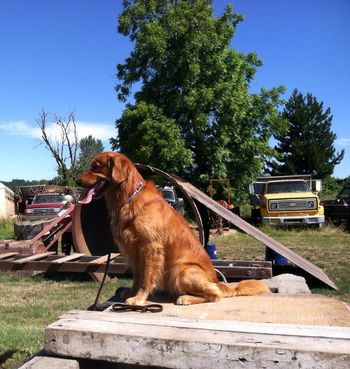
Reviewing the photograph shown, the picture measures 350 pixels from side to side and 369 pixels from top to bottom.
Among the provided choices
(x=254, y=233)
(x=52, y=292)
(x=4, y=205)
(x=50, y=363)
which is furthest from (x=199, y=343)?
(x=4, y=205)

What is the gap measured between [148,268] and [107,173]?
3.05 ft

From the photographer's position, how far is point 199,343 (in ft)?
8.19

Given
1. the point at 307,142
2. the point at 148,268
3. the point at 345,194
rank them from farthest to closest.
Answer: the point at 307,142, the point at 345,194, the point at 148,268

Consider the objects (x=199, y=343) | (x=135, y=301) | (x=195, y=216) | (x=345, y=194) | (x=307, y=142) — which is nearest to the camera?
(x=199, y=343)

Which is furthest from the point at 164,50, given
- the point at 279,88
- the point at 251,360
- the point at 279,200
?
the point at 251,360

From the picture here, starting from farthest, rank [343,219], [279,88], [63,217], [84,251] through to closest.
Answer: [279,88] < [343,219] < [63,217] < [84,251]

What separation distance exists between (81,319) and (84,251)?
5813mm

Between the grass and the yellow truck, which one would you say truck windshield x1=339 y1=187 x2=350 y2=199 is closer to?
the yellow truck

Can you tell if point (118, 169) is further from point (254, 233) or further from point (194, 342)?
point (254, 233)

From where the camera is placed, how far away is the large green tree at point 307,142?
4578 centimetres

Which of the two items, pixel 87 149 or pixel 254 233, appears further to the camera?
pixel 87 149

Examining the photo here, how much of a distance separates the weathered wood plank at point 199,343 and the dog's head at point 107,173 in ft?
4.61

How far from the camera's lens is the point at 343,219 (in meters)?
20.2

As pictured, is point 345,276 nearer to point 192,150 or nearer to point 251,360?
point 251,360
